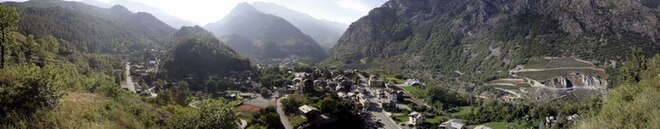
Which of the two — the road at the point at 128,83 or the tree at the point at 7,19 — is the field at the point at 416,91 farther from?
the tree at the point at 7,19

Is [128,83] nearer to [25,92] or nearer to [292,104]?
[292,104]

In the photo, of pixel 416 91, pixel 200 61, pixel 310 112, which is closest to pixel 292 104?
pixel 310 112

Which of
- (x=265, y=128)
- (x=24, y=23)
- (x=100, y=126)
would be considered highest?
(x=24, y=23)

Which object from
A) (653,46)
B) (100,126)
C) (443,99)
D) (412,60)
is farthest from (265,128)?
(412,60)

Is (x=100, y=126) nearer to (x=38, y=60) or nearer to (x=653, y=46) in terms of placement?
(x=38, y=60)

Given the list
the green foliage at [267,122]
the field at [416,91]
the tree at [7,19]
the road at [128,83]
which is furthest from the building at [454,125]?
the tree at [7,19]
